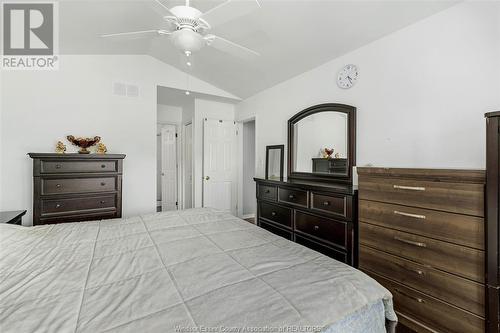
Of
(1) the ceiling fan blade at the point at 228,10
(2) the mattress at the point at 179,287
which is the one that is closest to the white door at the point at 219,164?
(1) the ceiling fan blade at the point at 228,10

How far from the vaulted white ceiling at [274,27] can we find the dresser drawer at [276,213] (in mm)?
1865

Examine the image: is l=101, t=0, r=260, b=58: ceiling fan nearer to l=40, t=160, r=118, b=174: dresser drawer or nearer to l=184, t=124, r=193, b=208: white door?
l=40, t=160, r=118, b=174: dresser drawer

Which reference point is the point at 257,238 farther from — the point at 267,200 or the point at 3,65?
the point at 3,65

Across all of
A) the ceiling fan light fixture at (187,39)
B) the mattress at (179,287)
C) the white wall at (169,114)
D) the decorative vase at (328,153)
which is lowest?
the mattress at (179,287)

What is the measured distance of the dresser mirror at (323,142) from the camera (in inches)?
103

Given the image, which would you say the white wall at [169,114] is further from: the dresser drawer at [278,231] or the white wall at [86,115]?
the dresser drawer at [278,231]

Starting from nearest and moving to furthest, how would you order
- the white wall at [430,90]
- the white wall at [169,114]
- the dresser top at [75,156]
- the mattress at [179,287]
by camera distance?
1. the mattress at [179,287]
2. the white wall at [430,90]
3. the dresser top at [75,156]
4. the white wall at [169,114]

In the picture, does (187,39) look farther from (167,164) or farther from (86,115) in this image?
(167,164)

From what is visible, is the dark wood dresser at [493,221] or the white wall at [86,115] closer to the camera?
the dark wood dresser at [493,221]

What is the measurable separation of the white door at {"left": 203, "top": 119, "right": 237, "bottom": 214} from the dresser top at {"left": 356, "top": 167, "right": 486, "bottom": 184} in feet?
10.6

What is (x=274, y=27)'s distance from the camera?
96.3 inches

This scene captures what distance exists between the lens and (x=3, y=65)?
9.21 feet

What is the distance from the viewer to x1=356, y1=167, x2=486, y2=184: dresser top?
4.41 feet

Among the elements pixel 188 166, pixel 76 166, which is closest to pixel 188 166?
A: pixel 188 166
